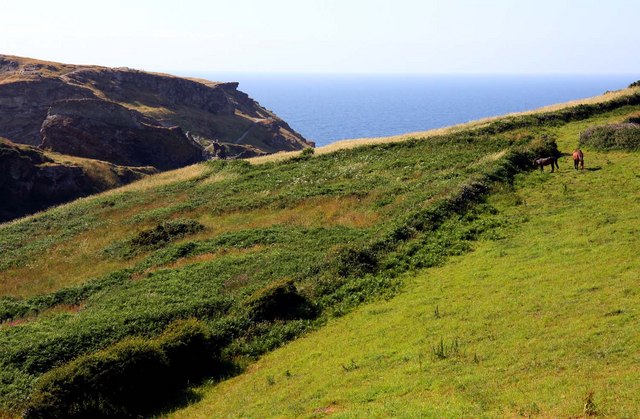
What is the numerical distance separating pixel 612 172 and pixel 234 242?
83.1 ft

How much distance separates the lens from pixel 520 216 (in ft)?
98.4

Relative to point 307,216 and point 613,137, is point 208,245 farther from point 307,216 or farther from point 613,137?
point 613,137

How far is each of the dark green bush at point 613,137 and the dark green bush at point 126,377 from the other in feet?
114

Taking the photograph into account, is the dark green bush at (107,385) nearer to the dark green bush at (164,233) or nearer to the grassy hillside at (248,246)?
the grassy hillside at (248,246)

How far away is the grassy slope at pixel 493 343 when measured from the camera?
12633 millimetres

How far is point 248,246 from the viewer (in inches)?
1309

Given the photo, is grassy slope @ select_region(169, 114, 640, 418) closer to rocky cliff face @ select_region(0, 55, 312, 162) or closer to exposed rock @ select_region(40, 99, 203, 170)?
exposed rock @ select_region(40, 99, 203, 170)

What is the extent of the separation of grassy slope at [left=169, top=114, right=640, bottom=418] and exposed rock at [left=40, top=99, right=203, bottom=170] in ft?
301

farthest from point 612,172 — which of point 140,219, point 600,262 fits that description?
point 140,219

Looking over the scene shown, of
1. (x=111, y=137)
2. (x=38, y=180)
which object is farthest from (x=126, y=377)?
(x=111, y=137)

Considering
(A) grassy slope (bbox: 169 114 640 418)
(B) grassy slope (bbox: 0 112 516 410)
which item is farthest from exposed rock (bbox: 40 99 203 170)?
(A) grassy slope (bbox: 169 114 640 418)

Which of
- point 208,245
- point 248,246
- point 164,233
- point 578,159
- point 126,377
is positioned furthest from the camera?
point 164,233

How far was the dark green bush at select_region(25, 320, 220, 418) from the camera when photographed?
661 inches

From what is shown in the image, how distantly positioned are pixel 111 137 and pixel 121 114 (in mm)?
5551
